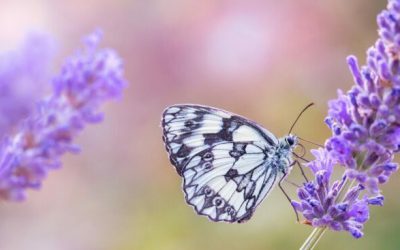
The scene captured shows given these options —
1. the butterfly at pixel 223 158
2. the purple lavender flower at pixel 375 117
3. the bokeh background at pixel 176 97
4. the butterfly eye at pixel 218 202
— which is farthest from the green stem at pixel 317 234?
the bokeh background at pixel 176 97

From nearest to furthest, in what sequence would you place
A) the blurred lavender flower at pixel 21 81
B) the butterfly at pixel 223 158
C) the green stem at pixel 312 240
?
the green stem at pixel 312 240, the blurred lavender flower at pixel 21 81, the butterfly at pixel 223 158

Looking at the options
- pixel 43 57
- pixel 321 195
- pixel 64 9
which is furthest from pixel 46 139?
pixel 64 9

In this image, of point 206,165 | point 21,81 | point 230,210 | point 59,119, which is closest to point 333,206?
point 230,210

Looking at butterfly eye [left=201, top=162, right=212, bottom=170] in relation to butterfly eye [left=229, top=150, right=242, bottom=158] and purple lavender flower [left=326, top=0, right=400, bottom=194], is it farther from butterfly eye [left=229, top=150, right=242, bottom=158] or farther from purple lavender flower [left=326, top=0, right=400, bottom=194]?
purple lavender flower [left=326, top=0, right=400, bottom=194]

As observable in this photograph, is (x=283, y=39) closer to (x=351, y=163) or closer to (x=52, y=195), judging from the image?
(x=52, y=195)

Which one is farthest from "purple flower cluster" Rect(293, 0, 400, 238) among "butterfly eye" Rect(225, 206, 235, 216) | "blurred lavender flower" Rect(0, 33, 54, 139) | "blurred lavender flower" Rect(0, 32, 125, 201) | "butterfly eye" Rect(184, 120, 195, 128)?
"blurred lavender flower" Rect(0, 33, 54, 139)

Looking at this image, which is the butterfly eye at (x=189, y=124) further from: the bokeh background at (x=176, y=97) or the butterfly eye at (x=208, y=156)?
the bokeh background at (x=176, y=97)

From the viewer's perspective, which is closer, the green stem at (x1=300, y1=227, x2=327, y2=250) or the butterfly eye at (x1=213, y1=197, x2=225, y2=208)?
the green stem at (x1=300, y1=227, x2=327, y2=250)
